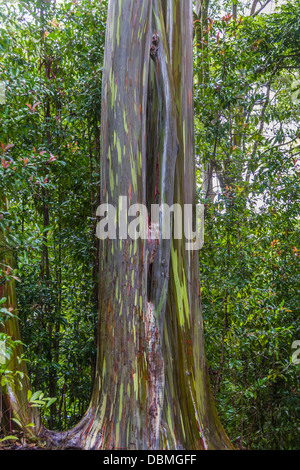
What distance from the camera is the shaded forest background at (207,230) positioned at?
4195 mm

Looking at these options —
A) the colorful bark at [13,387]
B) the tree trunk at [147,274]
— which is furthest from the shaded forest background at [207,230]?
the tree trunk at [147,274]

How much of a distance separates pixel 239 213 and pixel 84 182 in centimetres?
164

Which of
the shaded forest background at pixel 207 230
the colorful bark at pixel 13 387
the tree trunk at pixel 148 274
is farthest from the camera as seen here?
the shaded forest background at pixel 207 230

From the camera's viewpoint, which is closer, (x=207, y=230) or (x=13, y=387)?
(x=13, y=387)

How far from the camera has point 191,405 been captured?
324 centimetres

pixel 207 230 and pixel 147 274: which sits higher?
pixel 207 230

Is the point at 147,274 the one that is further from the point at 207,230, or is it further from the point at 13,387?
the point at 207,230

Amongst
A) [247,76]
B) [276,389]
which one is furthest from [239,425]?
[247,76]

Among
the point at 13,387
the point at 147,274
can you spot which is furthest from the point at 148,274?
the point at 13,387

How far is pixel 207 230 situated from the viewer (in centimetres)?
473

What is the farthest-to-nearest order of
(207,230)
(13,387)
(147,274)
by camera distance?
1. (207,230)
2. (13,387)
3. (147,274)

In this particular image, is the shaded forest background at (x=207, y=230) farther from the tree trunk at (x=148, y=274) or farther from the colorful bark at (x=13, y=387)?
the tree trunk at (x=148, y=274)

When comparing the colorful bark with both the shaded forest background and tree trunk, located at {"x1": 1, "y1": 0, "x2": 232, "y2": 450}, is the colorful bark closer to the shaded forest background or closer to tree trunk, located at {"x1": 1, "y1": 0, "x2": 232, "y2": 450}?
tree trunk, located at {"x1": 1, "y1": 0, "x2": 232, "y2": 450}

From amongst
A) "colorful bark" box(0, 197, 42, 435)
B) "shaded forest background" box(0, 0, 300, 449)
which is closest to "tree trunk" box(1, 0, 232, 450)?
"colorful bark" box(0, 197, 42, 435)
